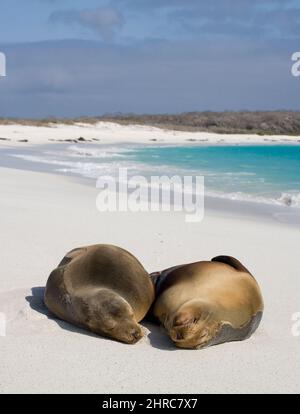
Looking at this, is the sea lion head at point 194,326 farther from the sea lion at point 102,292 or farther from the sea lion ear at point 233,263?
Answer: the sea lion ear at point 233,263

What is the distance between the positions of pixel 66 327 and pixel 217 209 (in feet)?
21.6

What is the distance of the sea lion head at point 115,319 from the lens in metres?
4.04

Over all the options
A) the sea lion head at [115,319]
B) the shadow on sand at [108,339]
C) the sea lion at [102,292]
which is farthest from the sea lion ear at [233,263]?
the sea lion head at [115,319]

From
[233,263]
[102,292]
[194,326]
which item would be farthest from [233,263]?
[102,292]

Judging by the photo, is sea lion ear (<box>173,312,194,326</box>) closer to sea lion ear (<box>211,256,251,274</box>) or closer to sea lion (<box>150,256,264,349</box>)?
sea lion (<box>150,256,264,349</box>)

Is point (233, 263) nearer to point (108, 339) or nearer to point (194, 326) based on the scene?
point (194, 326)

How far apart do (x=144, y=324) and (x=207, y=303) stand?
1.88 feet

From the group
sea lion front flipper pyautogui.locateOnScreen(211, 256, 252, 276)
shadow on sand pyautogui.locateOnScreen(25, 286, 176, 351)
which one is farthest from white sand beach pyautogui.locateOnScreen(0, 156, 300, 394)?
sea lion front flipper pyautogui.locateOnScreen(211, 256, 252, 276)

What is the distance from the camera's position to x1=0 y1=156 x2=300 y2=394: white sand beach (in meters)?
3.55

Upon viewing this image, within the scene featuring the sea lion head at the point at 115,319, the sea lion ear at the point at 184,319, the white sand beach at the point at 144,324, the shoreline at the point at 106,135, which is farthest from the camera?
the shoreline at the point at 106,135

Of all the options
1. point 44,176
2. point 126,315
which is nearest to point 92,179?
point 44,176

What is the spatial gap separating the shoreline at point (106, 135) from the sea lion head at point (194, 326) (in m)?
32.4

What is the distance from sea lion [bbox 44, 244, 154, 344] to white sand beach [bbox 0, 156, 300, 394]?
0.29 ft

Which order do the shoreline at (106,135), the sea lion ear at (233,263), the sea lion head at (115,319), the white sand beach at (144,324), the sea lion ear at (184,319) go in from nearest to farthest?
1. the white sand beach at (144,324)
2. the sea lion ear at (184,319)
3. the sea lion head at (115,319)
4. the sea lion ear at (233,263)
5. the shoreline at (106,135)
